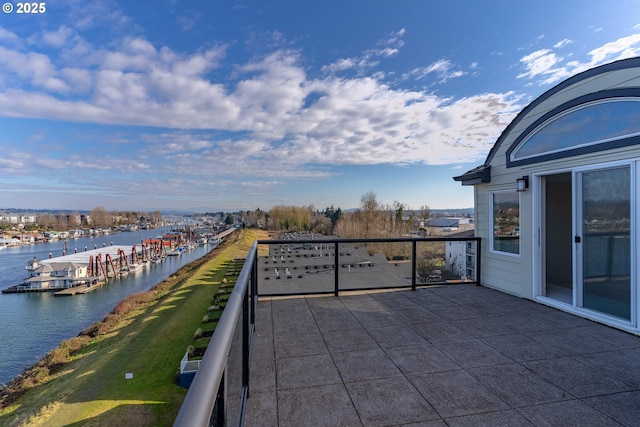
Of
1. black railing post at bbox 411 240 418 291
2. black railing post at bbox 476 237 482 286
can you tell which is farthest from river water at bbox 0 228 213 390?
black railing post at bbox 476 237 482 286

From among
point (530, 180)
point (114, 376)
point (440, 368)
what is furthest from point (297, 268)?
point (114, 376)

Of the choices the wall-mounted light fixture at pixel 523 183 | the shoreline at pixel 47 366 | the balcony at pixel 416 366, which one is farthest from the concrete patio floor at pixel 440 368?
the shoreline at pixel 47 366

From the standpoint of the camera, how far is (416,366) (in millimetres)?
2553

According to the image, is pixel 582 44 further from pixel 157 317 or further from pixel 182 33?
pixel 157 317

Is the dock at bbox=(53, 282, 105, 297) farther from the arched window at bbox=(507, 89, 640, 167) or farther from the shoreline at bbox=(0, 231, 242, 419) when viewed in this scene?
the arched window at bbox=(507, 89, 640, 167)

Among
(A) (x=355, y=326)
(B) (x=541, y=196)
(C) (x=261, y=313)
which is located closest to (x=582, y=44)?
(B) (x=541, y=196)

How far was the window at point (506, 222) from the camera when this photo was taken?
4.73m

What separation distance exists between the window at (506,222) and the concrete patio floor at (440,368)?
113 cm

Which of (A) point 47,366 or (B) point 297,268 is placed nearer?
(B) point 297,268

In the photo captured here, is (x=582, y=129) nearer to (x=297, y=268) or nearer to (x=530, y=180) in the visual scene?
(x=530, y=180)

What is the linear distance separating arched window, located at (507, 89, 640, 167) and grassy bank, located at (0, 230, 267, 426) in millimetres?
9177

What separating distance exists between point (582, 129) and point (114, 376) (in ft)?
48.9

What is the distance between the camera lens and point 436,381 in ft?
7.63

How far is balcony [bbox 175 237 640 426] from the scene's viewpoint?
1.89m
